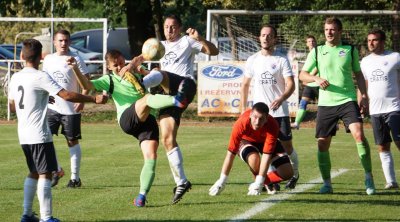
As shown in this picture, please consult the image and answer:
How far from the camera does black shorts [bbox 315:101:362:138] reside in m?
11.9

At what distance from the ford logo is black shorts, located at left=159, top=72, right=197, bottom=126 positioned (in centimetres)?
1470

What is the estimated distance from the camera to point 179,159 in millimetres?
10852

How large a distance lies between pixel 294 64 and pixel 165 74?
1482 cm

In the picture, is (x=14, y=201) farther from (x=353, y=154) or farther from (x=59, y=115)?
(x=353, y=154)

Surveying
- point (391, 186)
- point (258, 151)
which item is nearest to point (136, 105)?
point (258, 151)

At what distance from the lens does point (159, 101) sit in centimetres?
1020

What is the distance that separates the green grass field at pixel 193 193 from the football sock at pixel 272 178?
7.6 inches

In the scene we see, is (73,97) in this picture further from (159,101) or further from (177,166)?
(177,166)

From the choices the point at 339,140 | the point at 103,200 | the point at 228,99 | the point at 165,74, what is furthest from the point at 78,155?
the point at 228,99

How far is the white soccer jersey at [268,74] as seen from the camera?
12.0 m

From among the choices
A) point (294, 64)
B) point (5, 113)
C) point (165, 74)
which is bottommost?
point (5, 113)

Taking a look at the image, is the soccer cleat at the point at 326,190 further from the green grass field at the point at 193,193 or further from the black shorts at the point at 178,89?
the black shorts at the point at 178,89

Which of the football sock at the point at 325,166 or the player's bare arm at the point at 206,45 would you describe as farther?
the football sock at the point at 325,166

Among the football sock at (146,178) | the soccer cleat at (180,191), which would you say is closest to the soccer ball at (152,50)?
the football sock at (146,178)
